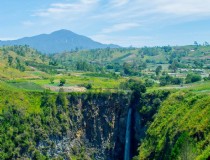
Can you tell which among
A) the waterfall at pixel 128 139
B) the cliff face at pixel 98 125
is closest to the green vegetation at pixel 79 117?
the cliff face at pixel 98 125

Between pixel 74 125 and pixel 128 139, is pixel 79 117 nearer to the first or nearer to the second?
pixel 74 125

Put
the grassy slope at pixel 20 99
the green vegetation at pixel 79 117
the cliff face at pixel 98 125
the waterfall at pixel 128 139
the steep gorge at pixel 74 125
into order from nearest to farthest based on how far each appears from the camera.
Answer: the green vegetation at pixel 79 117 → the steep gorge at pixel 74 125 → the grassy slope at pixel 20 99 → the cliff face at pixel 98 125 → the waterfall at pixel 128 139

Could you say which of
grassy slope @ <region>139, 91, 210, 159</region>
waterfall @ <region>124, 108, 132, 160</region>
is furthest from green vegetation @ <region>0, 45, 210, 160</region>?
waterfall @ <region>124, 108, 132, 160</region>

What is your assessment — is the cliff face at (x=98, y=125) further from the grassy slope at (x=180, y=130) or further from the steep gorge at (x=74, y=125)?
the grassy slope at (x=180, y=130)

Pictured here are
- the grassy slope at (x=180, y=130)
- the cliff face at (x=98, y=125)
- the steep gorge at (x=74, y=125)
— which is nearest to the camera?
the grassy slope at (x=180, y=130)

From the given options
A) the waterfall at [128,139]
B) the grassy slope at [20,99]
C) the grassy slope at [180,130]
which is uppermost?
the grassy slope at [20,99]

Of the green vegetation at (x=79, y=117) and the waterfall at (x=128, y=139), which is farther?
the waterfall at (x=128, y=139)

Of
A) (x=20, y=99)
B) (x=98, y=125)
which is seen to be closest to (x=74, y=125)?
(x=98, y=125)

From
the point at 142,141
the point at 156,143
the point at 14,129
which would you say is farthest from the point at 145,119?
the point at 14,129

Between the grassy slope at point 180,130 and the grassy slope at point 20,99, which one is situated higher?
the grassy slope at point 20,99
